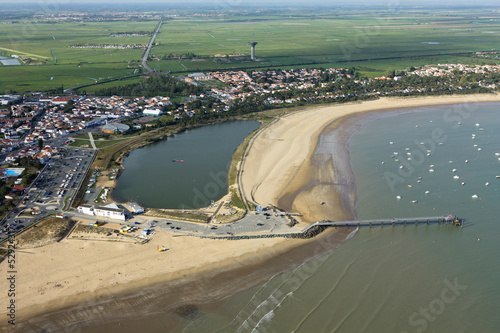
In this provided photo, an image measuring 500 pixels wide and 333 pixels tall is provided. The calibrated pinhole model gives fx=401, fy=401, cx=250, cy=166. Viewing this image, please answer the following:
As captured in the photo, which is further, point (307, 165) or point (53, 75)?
point (53, 75)

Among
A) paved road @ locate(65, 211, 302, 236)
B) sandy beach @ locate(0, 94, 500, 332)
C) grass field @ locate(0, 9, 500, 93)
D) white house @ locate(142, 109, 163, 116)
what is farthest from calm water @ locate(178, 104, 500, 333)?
grass field @ locate(0, 9, 500, 93)

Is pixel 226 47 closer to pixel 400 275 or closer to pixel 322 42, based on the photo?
pixel 322 42

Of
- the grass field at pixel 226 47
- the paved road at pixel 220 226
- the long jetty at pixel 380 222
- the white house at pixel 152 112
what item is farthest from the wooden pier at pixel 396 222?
the grass field at pixel 226 47

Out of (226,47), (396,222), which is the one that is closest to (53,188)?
(396,222)

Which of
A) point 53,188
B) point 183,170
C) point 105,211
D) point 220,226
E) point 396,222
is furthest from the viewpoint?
point 183,170

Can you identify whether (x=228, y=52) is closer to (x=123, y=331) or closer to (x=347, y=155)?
(x=347, y=155)

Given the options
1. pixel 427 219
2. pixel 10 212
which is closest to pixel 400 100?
pixel 427 219

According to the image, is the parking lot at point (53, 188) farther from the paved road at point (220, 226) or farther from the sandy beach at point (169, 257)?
the sandy beach at point (169, 257)

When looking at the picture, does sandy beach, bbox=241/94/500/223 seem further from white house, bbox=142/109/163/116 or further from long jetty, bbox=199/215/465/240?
white house, bbox=142/109/163/116
